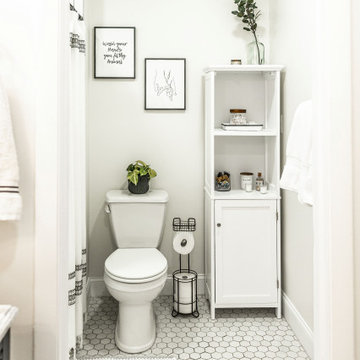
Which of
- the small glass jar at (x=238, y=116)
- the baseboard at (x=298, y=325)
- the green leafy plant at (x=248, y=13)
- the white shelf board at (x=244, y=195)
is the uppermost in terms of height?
the green leafy plant at (x=248, y=13)

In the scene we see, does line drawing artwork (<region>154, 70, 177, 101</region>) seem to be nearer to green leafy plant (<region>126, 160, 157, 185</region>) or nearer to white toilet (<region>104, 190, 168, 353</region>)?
green leafy plant (<region>126, 160, 157, 185</region>)

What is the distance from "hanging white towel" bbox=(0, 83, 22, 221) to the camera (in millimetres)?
1195

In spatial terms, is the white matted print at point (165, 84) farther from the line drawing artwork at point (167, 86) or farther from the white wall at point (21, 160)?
the white wall at point (21, 160)

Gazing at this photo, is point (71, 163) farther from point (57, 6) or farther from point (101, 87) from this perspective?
point (101, 87)

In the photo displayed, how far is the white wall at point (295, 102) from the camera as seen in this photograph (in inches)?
89.6

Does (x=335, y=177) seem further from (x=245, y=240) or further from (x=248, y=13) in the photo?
(x=248, y=13)

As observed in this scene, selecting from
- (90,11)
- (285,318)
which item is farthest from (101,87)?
(285,318)

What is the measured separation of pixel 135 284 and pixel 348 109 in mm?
1476

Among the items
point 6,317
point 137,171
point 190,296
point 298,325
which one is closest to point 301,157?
point 298,325

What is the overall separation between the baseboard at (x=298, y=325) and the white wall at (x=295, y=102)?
0.04m

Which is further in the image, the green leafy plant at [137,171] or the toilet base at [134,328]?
the green leafy plant at [137,171]

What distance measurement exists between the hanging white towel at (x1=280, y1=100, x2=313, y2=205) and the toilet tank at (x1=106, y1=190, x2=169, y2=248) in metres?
0.98

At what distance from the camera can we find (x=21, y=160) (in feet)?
4.25

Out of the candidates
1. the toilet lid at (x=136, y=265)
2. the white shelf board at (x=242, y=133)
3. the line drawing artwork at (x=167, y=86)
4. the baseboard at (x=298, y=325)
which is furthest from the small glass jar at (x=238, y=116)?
the baseboard at (x=298, y=325)
